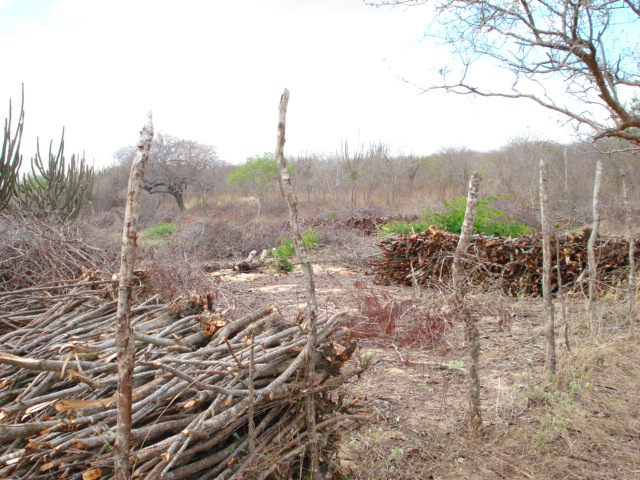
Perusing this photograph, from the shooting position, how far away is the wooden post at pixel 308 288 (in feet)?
6.23

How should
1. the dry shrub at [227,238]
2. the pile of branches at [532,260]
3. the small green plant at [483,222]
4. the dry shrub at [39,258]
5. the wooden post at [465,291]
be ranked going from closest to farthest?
1. the wooden post at [465,291]
2. the dry shrub at [39,258]
3. the pile of branches at [532,260]
4. the small green plant at [483,222]
5. the dry shrub at [227,238]

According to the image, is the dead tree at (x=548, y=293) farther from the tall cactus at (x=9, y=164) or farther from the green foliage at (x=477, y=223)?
the tall cactus at (x=9, y=164)

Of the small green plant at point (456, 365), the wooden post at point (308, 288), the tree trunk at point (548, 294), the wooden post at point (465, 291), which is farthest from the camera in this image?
the small green plant at point (456, 365)

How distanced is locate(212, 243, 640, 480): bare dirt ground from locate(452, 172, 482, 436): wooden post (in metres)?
0.17

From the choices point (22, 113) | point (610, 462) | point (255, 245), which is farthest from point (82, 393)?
point (255, 245)

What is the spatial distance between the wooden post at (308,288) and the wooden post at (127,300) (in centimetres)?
64

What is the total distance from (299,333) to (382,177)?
2528 centimetres

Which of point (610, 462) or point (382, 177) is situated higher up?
point (382, 177)

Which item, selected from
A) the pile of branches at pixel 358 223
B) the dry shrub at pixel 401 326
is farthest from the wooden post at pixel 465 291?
the pile of branches at pixel 358 223

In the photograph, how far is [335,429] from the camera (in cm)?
225

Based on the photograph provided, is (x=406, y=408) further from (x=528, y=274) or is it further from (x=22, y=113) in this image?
(x=22, y=113)

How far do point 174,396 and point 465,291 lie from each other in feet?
5.81

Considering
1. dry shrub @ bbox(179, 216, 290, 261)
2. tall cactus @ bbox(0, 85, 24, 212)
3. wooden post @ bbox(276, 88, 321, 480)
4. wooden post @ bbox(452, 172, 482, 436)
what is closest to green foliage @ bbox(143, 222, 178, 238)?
dry shrub @ bbox(179, 216, 290, 261)

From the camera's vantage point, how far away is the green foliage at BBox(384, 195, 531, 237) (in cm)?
783
